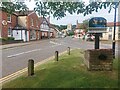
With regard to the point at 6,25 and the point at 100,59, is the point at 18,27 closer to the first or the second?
the point at 6,25

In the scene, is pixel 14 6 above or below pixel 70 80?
above

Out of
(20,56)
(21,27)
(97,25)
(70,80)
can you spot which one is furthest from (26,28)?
(70,80)

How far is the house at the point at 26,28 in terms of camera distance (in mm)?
48000

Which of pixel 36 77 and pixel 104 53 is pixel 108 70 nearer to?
pixel 104 53

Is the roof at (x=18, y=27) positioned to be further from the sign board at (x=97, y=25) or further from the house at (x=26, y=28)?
the sign board at (x=97, y=25)

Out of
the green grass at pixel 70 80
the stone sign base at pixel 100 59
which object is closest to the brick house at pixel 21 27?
the stone sign base at pixel 100 59

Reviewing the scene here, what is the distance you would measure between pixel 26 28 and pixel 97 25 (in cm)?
4114

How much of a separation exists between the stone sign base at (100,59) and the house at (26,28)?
38549mm

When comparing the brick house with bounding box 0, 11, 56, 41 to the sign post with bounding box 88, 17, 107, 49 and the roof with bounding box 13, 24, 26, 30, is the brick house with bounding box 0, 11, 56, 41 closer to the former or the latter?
the roof with bounding box 13, 24, 26, 30

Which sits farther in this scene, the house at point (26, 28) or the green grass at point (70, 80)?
the house at point (26, 28)

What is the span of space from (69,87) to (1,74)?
5098 mm

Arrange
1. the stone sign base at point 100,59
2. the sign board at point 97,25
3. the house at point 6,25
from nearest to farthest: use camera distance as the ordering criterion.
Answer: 1. the stone sign base at point 100,59
2. the sign board at point 97,25
3. the house at point 6,25

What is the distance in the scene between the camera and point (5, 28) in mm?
43094

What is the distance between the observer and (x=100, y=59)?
961 cm
